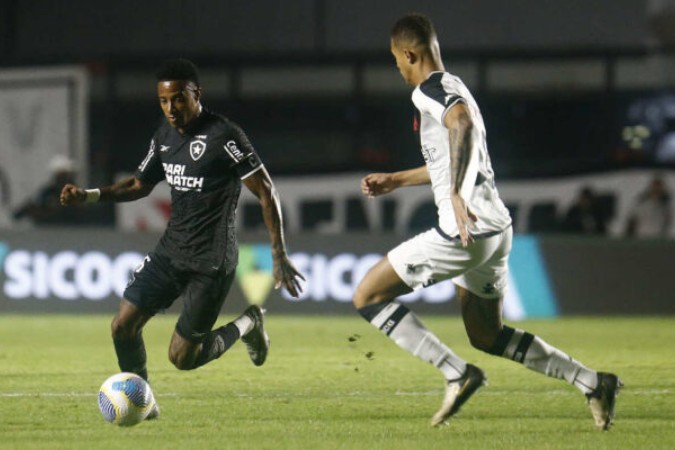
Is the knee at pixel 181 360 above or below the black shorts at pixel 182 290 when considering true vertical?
below

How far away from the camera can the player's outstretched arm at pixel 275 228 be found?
8.30 m

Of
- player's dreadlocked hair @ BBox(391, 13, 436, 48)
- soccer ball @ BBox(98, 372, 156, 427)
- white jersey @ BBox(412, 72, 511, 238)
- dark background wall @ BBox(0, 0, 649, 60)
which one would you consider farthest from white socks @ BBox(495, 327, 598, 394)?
dark background wall @ BBox(0, 0, 649, 60)

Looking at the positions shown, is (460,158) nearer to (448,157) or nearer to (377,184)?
A: (448,157)

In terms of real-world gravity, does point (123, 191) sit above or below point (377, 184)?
below

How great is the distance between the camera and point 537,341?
25.8 feet

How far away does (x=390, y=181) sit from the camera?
831cm

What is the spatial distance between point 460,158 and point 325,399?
266 cm

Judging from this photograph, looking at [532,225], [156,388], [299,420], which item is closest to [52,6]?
[532,225]

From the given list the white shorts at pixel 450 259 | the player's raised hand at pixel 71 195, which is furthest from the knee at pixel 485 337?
the player's raised hand at pixel 71 195

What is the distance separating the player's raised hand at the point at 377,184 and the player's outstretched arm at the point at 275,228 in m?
0.53

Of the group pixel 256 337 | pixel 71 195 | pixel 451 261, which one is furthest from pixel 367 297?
pixel 256 337

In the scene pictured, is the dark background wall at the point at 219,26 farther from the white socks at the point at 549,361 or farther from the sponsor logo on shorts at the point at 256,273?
the white socks at the point at 549,361

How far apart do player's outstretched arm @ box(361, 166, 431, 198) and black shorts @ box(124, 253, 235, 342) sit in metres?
1.01

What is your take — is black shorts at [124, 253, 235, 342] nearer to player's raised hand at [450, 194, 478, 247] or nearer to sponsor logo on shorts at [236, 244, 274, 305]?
player's raised hand at [450, 194, 478, 247]
